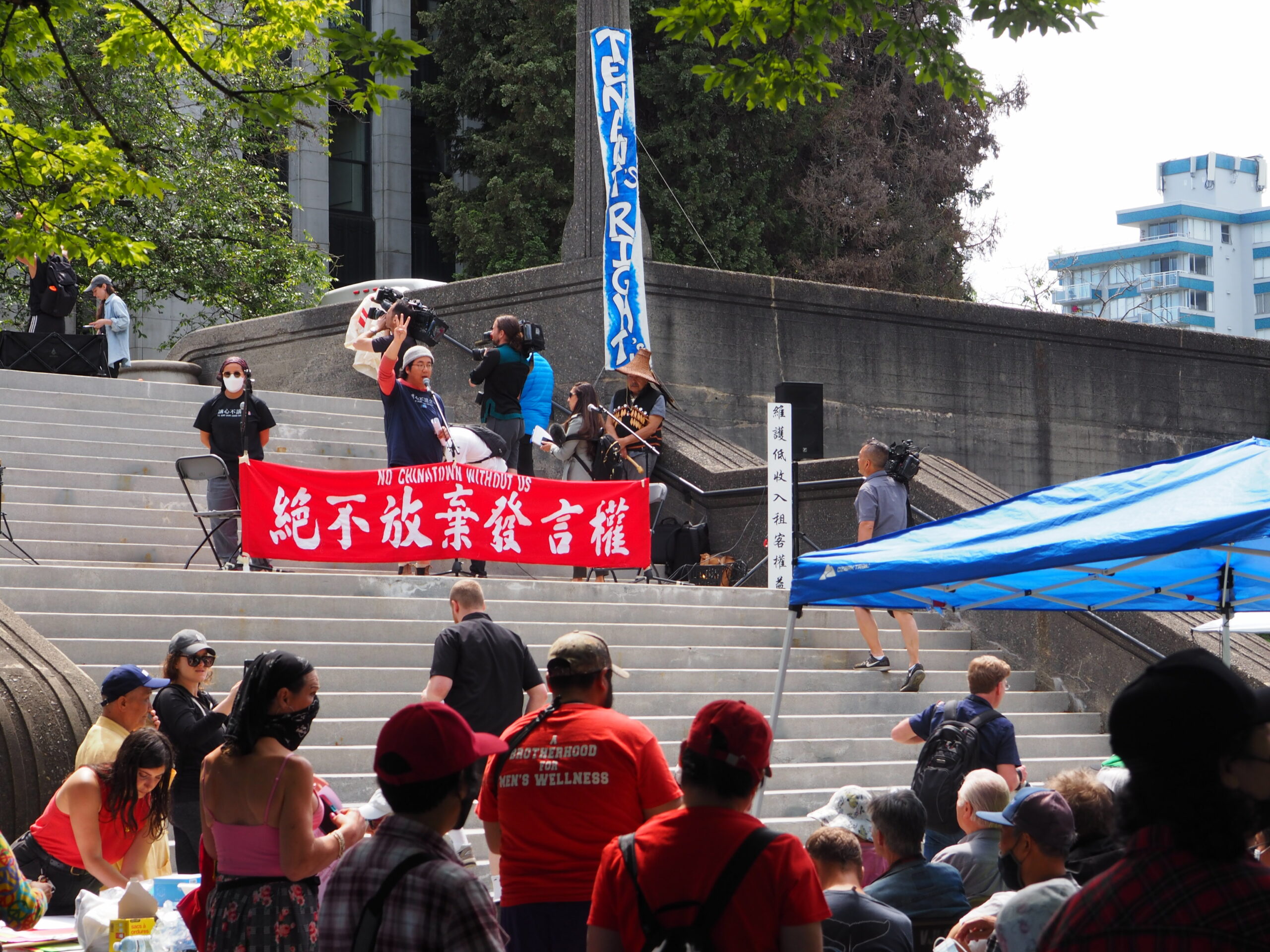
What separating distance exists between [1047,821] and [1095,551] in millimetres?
2522

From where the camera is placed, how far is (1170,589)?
8008mm

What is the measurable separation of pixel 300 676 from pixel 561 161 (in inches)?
916

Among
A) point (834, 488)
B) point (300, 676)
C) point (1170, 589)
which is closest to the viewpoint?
point (300, 676)

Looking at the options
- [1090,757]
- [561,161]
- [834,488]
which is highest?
[561,161]

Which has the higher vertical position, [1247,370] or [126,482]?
[1247,370]

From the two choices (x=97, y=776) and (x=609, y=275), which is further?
(x=609, y=275)

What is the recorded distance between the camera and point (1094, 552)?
6582 millimetres

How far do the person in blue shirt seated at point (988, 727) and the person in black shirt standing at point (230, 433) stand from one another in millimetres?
7382

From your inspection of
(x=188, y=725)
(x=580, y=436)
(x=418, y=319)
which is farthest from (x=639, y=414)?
(x=188, y=725)

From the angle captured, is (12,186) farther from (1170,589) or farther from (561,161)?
(561,161)

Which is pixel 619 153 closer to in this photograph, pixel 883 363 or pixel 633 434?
pixel 633 434

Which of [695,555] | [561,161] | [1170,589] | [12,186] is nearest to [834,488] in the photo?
[695,555]

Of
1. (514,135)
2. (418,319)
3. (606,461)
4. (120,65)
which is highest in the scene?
(514,135)

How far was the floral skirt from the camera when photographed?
13.8 ft
